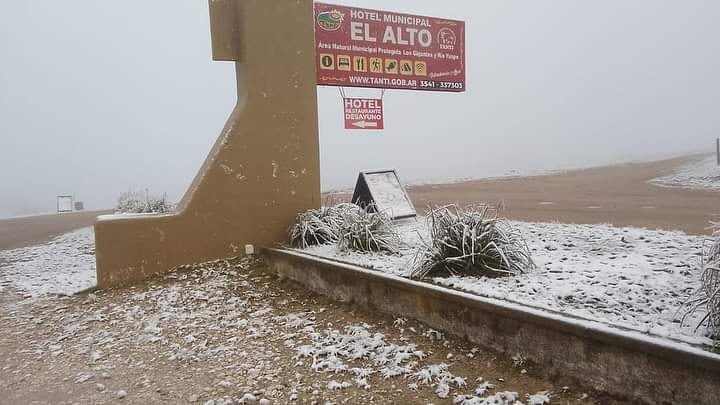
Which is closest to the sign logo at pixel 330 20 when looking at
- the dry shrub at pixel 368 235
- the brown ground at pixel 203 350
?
the dry shrub at pixel 368 235

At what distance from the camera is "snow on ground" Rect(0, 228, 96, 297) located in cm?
669

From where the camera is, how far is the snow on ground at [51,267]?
263 inches

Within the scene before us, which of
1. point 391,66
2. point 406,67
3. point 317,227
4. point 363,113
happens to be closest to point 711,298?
point 317,227

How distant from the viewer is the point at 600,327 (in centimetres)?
303

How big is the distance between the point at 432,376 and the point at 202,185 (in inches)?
170

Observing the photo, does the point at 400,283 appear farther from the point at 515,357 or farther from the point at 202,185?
the point at 202,185

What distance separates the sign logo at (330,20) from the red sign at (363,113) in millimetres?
1498

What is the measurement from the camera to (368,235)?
19.3 ft

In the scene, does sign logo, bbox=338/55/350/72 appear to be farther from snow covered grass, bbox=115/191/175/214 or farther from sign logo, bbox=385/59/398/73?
snow covered grass, bbox=115/191/175/214

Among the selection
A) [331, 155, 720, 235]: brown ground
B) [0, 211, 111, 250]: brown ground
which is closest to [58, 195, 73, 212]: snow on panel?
[0, 211, 111, 250]: brown ground

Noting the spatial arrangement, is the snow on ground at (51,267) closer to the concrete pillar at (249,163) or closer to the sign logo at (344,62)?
the concrete pillar at (249,163)

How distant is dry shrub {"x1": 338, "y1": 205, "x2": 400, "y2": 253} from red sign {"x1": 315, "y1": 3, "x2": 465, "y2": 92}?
3.05 m

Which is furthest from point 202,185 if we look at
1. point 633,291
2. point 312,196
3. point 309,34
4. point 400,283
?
point 633,291

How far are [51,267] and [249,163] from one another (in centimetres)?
392
